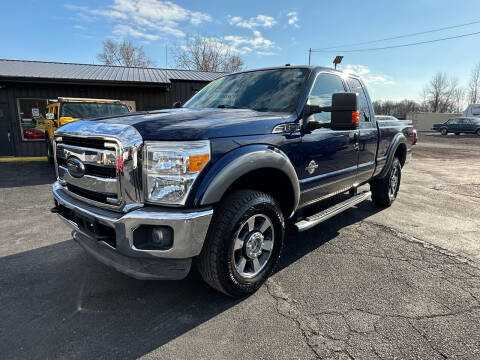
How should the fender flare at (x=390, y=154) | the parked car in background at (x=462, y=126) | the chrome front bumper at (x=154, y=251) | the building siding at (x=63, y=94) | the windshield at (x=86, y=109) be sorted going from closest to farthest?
1. the chrome front bumper at (x=154, y=251)
2. the fender flare at (x=390, y=154)
3. the windshield at (x=86, y=109)
4. the building siding at (x=63, y=94)
5. the parked car in background at (x=462, y=126)

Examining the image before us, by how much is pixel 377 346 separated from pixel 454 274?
5.20 feet

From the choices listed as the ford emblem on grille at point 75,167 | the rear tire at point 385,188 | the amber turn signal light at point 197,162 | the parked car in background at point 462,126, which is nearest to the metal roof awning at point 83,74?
the rear tire at point 385,188

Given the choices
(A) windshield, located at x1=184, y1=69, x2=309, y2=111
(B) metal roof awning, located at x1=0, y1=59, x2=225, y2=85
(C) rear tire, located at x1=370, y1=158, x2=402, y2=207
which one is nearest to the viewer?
(A) windshield, located at x1=184, y1=69, x2=309, y2=111

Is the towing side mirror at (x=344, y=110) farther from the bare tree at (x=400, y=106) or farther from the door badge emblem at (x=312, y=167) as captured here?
the bare tree at (x=400, y=106)

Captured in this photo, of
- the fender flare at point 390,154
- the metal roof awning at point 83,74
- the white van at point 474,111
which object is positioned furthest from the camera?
the white van at point 474,111

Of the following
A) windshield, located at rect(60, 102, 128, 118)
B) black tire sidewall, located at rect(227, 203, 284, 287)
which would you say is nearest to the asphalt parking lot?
black tire sidewall, located at rect(227, 203, 284, 287)

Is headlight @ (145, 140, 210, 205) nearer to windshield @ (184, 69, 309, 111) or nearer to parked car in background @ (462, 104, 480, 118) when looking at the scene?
windshield @ (184, 69, 309, 111)

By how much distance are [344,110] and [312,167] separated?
0.69 metres

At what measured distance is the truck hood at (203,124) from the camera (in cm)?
214

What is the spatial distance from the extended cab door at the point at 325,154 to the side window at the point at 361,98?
12.9 inches

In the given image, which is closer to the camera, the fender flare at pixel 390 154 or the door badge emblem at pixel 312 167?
the door badge emblem at pixel 312 167

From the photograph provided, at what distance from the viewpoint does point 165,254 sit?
2.11 m

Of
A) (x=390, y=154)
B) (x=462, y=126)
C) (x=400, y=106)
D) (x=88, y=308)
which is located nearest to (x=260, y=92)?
(x=88, y=308)

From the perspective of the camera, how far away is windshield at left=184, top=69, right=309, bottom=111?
125 inches
